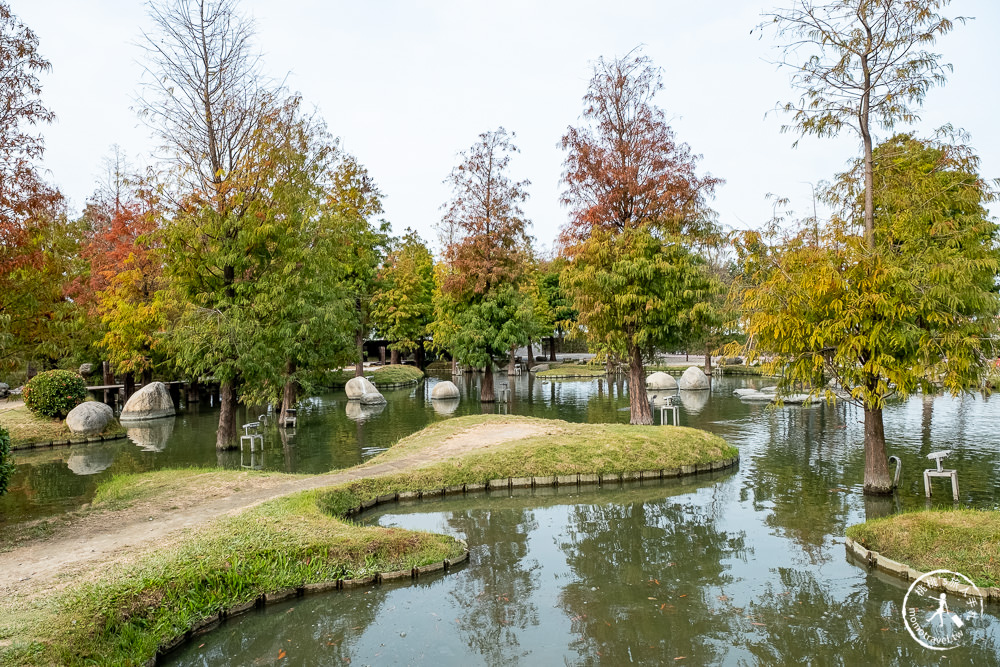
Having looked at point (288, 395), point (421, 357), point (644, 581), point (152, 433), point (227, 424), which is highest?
point (421, 357)

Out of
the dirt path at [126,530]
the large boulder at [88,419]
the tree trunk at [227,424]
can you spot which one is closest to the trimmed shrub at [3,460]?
the dirt path at [126,530]

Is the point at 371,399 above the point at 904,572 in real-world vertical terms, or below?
above

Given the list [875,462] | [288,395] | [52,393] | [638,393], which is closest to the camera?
[875,462]

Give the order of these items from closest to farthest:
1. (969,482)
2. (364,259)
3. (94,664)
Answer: (94,664) → (969,482) → (364,259)

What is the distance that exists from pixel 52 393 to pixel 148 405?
5.97 meters

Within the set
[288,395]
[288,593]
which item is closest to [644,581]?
[288,593]

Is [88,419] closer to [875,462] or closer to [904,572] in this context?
[875,462]

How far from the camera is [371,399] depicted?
34.1 metres

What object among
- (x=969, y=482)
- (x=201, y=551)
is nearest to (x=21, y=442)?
(x=201, y=551)

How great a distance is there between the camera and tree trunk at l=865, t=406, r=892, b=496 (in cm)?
1323

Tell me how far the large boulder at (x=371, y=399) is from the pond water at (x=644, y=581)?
14523 millimetres

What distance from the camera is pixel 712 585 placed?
898 centimetres

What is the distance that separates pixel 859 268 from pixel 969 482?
5641 mm

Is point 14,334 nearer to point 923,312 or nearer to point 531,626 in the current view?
point 531,626
